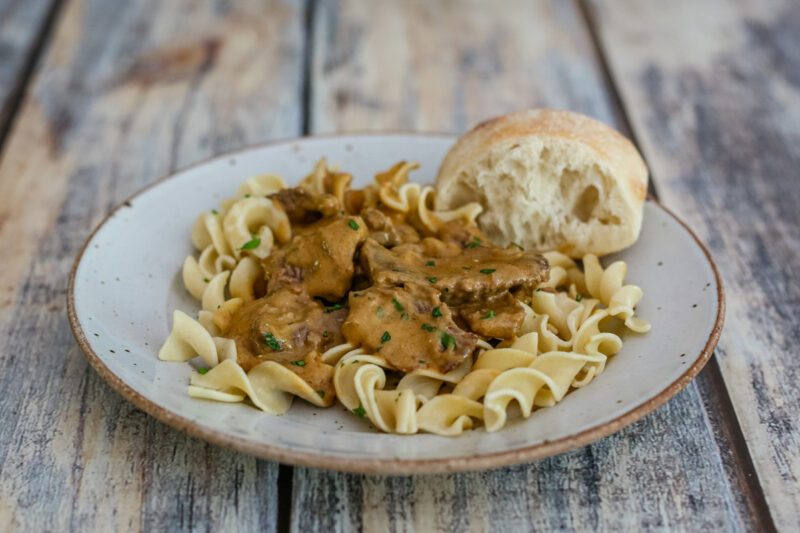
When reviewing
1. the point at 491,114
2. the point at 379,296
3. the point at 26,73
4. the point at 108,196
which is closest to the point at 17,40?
the point at 26,73

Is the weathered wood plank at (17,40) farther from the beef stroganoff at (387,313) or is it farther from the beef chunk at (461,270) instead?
the beef chunk at (461,270)

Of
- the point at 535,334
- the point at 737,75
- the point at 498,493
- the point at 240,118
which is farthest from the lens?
the point at 737,75

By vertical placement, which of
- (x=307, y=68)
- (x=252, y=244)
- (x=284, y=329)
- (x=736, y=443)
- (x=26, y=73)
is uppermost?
(x=284, y=329)

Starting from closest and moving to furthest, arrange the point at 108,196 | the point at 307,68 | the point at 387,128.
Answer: the point at 108,196, the point at 387,128, the point at 307,68

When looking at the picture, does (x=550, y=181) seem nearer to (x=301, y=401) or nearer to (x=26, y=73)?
(x=301, y=401)

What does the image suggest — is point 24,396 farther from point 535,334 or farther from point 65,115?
point 65,115

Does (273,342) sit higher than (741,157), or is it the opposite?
(273,342)

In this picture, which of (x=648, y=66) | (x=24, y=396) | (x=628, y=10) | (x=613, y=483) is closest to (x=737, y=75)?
(x=648, y=66)

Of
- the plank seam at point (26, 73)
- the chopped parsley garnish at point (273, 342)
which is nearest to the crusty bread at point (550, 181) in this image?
the chopped parsley garnish at point (273, 342)
